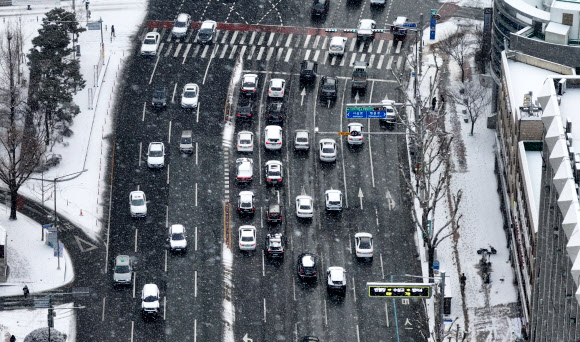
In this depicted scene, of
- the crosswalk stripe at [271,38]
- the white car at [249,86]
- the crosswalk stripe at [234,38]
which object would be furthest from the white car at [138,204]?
the crosswalk stripe at [271,38]

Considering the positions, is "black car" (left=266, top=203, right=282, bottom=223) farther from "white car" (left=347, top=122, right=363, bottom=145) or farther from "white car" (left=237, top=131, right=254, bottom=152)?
"white car" (left=347, top=122, right=363, bottom=145)

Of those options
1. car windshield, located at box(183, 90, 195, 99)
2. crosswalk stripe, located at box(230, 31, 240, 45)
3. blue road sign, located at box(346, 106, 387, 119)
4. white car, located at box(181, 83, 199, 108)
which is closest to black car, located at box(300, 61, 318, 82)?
crosswalk stripe, located at box(230, 31, 240, 45)

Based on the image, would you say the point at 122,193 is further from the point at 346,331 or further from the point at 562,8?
the point at 562,8

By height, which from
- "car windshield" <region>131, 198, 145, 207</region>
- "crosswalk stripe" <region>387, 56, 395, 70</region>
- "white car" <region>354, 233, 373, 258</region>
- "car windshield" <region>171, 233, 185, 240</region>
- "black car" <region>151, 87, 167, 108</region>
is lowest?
"white car" <region>354, 233, 373, 258</region>

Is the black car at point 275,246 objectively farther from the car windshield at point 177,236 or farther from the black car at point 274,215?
the car windshield at point 177,236

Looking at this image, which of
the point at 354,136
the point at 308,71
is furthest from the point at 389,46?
the point at 354,136

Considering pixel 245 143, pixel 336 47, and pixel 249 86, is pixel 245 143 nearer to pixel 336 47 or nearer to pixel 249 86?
pixel 249 86

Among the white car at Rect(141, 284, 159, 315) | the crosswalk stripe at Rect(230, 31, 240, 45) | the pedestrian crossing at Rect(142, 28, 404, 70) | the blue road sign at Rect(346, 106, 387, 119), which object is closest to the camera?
the white car at Rect(141, 284, 159, 315)

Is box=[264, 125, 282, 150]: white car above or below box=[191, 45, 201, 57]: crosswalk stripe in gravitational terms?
below
